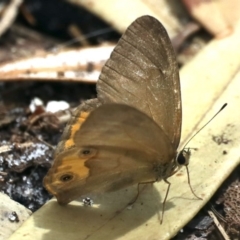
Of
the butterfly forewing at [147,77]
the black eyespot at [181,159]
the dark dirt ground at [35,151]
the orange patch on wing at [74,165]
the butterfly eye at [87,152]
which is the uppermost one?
the butterfly forewing at [147,77]

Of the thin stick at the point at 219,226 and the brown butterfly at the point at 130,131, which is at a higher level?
the brown butterfly at the point at 130,131

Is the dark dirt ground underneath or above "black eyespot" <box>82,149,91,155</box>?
underneath

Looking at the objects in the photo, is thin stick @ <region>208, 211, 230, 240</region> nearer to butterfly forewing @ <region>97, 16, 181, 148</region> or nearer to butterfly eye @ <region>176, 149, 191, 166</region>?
butterfly eye @ <region>176, 149, 191, 166</region>

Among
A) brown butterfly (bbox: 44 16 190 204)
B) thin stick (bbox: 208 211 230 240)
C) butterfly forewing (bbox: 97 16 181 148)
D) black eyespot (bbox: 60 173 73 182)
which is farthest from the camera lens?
thin stick (bbox: 208 211 230 240)

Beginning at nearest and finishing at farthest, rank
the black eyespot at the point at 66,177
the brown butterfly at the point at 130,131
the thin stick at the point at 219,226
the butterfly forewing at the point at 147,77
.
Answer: the brown butterfly at the point at 130,131 → the black eyespot at the point at 66,177 → the butterfly forewing at the point at 147,77 → the thin stick at the point at 219,226

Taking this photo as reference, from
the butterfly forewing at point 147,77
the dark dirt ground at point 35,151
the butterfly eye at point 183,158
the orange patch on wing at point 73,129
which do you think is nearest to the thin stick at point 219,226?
the dark dirt ground at point 35,151

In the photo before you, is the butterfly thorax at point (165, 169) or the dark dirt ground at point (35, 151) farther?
the dark dirt ground at point (35, 151)

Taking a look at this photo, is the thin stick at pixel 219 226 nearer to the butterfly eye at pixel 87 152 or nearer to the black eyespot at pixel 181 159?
the black eyespot at pixel 181 159

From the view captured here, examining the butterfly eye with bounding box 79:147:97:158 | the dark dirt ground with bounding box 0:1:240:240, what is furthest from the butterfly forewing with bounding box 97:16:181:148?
the dark dirt ground with bounding box 0:1:240:240

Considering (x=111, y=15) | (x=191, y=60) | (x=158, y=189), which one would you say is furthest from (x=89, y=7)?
(x=158, y=189)
